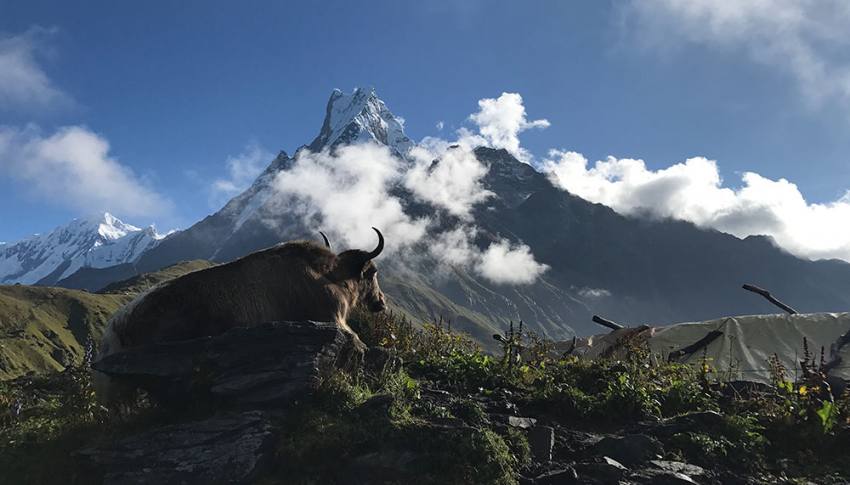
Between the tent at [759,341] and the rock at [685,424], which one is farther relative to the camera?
the tent at [759,341]

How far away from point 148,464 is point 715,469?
7252 millimetres

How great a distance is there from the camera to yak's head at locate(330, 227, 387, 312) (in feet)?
39.3

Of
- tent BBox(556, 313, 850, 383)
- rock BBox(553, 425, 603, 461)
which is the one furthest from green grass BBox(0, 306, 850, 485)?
tent BBox(556, 313, 850, 383)

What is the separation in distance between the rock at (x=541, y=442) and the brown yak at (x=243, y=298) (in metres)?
3.96

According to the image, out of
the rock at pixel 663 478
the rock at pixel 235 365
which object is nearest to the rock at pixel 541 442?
the rock at pixel 663 478

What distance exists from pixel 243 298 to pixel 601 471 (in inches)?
242

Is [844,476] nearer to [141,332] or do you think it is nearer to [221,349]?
[221,349]

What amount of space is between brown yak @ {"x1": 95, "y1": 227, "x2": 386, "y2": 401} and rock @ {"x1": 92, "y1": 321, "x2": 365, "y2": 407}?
2.83ft

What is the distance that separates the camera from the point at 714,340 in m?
21.3

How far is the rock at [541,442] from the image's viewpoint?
7.52m

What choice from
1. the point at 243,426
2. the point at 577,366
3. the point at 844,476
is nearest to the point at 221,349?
the point at 243,426

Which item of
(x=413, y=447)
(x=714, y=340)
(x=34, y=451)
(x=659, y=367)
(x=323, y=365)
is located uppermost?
(x=714, y=340)

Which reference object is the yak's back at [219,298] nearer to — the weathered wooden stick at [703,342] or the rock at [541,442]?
the rock at [541,442]

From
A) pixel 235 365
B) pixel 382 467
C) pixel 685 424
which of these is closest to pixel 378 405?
pixel 382 467
